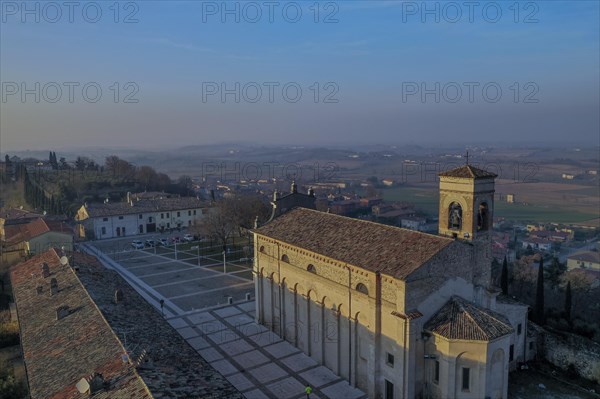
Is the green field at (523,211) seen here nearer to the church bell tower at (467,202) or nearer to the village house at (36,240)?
the village house at (36,240)

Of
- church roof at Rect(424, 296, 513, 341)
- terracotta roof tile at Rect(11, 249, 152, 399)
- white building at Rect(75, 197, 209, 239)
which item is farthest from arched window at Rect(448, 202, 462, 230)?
white building at Rect(75, 197, 209, 239)

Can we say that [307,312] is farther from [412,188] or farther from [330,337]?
[412,188]

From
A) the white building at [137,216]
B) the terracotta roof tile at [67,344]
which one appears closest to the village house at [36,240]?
the white building at [137,216]

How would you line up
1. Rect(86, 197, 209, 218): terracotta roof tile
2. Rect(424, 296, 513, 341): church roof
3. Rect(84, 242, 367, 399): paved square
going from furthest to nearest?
Rect(86, 197, 209, 218): terracotta roof tile, Rect(84, 242, 367, 399): paved square, Rect(424, 296, 513, 341): church roof

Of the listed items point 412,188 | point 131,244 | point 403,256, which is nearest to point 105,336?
point 403,256

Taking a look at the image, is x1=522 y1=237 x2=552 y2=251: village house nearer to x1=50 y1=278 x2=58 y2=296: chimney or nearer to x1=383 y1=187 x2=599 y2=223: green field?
x1=383 y1=187 x2=599 y2=223: green field
